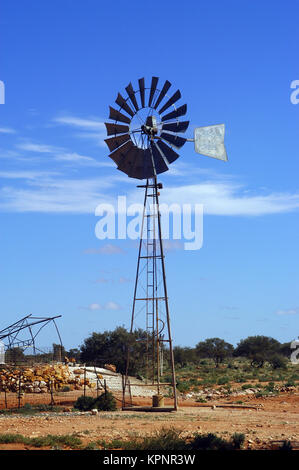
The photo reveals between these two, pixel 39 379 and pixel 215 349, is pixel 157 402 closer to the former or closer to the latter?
pixel 39 379

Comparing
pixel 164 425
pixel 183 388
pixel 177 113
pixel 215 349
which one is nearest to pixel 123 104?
pixel 177 113

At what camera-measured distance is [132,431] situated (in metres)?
19.8

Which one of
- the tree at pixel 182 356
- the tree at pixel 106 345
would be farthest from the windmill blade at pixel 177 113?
the tree at pixel 182 356

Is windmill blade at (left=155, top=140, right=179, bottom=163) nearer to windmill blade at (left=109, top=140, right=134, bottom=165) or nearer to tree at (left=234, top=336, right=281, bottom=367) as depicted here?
windmill blade at (left=109, top=140, right=134, bottom=165)

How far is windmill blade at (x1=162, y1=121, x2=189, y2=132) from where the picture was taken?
93.2 feet

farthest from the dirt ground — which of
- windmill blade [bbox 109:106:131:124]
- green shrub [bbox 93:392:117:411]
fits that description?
windmill blade [bbox 109:106:131:124]

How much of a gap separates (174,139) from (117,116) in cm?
272

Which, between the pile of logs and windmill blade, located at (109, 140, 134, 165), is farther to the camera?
the pile of logs

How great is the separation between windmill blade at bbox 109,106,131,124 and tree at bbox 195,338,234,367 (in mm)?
61560

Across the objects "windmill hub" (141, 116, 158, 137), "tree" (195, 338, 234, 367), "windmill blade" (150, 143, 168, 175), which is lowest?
"tree" (195, 338, 234, 367)
